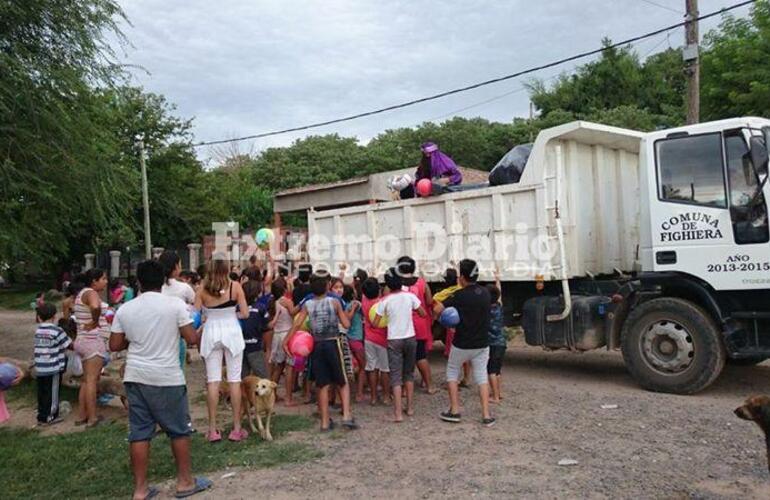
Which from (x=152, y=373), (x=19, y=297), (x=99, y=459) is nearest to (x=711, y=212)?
(x=152, y=373)

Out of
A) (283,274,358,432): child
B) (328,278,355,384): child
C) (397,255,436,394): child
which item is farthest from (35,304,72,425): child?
(397,255,436,394): child

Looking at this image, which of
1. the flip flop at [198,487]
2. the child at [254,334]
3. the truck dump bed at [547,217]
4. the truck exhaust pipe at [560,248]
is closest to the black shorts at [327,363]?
the child at [254,334]

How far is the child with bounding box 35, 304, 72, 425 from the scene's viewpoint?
6637 mm

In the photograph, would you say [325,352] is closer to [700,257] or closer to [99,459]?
[99,459]

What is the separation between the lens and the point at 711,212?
6270 millimetres

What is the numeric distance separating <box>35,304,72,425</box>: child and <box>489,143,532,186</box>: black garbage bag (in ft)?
18.0

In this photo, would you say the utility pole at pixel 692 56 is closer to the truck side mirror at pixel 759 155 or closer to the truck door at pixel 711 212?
the truck door at pixel 711 212

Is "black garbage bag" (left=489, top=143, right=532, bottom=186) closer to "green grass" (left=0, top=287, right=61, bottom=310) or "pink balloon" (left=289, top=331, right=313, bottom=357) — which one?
"pink balloon" (left=289, top=331, right=313, bottom=357)

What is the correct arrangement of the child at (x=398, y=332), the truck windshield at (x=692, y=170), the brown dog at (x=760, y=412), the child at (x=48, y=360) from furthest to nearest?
the child at (x=48, y=360) → the truck windshield at (x=692, y=170) → the child at (x=398, y=332) → the brown dog at (x=760, y=412)

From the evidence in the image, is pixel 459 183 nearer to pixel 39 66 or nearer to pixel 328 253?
pixel 328 253

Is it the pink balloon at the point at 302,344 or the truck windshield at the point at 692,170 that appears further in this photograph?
the truck windshield at the point at 692,170

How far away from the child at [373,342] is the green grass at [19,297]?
19.0 metres

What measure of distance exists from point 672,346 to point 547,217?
1.97 m

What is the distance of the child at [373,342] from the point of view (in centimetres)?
672
